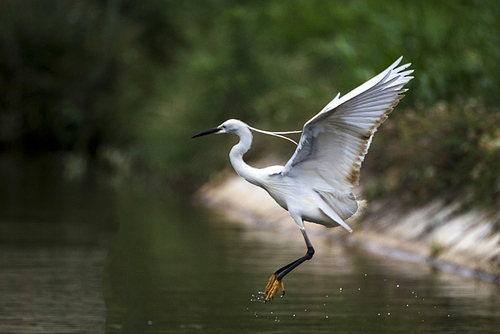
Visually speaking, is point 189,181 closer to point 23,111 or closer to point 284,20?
point 284,20

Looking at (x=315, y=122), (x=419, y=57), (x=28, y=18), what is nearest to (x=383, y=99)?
(x=315, y=122)

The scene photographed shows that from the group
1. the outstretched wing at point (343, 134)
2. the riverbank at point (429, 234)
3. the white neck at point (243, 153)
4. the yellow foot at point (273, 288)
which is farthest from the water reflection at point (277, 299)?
the white neck at point (243, 153)

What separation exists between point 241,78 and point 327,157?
62.8 ft

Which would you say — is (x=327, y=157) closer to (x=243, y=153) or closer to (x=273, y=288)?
(x=243, y=153)

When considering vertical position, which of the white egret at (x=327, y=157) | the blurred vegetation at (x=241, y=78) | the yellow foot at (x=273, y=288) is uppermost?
the white egret at (x=327, y=157)

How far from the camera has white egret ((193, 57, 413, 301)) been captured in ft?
22.7

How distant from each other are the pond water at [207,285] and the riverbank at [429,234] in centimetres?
34

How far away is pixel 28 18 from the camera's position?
47.8 meters

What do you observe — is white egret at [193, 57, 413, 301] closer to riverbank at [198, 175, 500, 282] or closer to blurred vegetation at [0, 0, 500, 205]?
riverbank at [198, 175, 500, 282]

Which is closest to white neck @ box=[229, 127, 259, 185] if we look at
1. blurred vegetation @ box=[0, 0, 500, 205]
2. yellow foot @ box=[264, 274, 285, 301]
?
yellow foot @ box=[264, 274, 285, 301]

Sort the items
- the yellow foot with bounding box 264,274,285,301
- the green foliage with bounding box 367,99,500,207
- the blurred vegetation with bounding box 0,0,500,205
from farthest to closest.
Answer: the blurred vegetation with bounding box 0,0,500,205 < the green foliage with bounding box 367,99,500,207 < the yellow foot with bounding box 264,274,285,301

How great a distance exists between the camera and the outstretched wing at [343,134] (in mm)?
6816

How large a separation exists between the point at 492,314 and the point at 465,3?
467 inches

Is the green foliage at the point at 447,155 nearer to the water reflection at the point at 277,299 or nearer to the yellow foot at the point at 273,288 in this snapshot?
the water reflection at the point at 277,299
